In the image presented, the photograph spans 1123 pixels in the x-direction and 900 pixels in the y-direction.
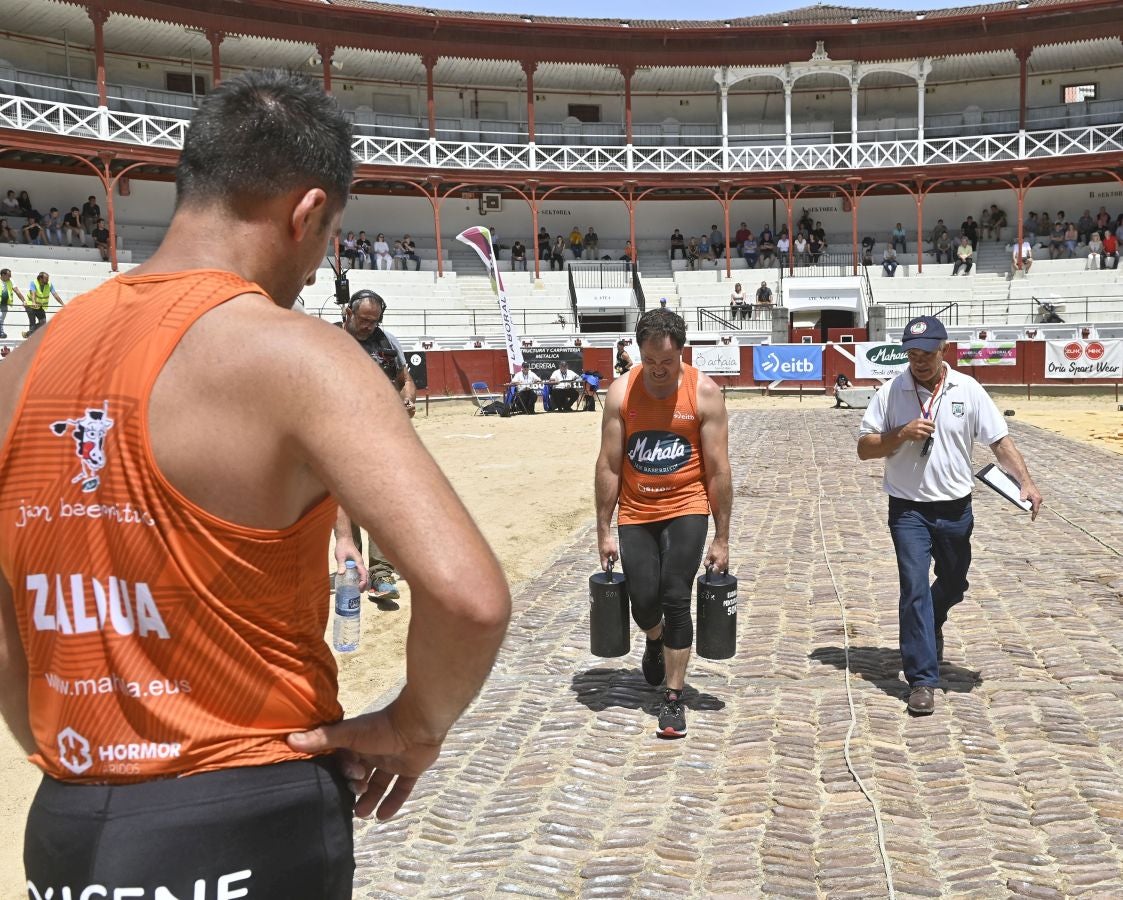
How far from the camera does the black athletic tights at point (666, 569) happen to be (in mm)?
5238

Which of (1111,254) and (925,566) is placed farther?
(1111,254)

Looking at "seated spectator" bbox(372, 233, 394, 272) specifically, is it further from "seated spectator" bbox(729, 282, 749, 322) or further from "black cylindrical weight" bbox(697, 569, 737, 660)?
"black cylindrical weight" bbox(697, 569, 737, 660)

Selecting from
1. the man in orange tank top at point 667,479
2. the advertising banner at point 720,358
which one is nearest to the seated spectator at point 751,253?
the advertising banner at point 720,358

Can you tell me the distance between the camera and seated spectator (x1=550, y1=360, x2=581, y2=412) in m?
24.2

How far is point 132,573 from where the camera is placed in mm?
1463

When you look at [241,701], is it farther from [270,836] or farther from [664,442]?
[664,442]

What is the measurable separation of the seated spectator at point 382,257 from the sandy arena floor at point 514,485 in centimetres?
898

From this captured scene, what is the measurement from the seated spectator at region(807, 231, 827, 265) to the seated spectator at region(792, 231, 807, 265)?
0.18 metres

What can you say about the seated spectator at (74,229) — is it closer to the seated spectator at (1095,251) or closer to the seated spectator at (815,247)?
the seated spectator at (815,247)

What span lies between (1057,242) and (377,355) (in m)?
33.8

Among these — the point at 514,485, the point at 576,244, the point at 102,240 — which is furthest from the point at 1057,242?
the point at 102,240

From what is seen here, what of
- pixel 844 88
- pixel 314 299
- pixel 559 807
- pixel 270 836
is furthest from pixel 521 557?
pixel 844 88

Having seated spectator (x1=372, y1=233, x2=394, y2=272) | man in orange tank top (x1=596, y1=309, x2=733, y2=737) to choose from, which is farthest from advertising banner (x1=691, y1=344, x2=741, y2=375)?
man in orange tank top (x1=596, y1=309, x2=733, y2=737)

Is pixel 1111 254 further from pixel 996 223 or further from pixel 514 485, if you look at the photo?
pixel 514 485
